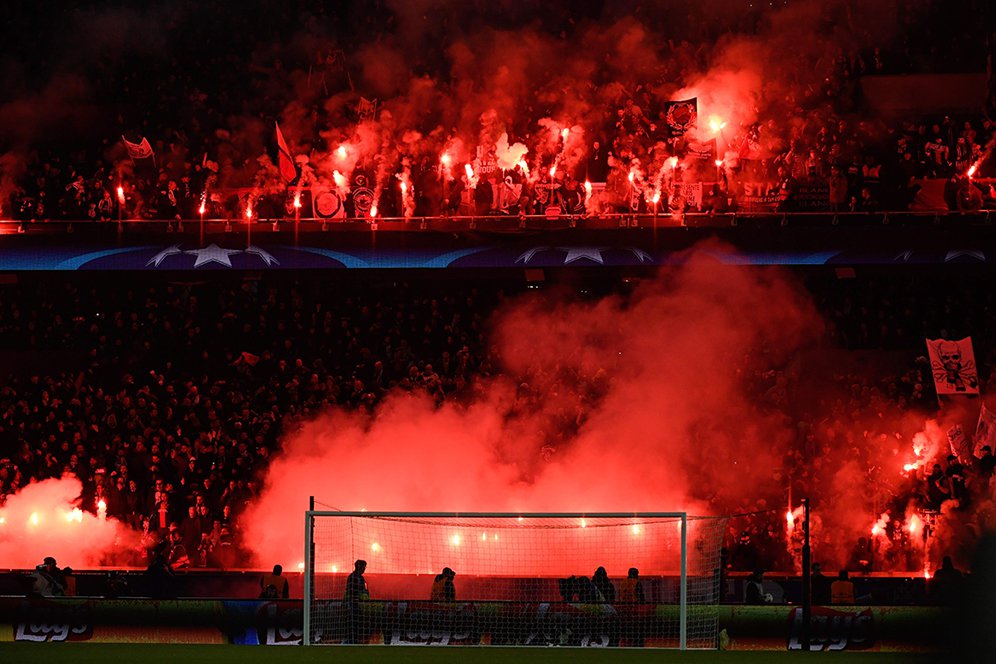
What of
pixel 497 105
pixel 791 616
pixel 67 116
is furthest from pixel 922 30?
pixel 67 116

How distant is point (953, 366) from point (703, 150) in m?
3.71

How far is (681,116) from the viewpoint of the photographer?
14523 mm

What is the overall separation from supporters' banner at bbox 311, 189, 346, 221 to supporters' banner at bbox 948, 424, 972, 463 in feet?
23.8

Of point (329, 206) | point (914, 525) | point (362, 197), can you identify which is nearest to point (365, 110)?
point (362, 197)

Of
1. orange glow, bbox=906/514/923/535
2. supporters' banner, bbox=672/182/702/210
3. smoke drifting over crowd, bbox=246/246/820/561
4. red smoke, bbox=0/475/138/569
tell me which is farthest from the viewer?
supporters' banner, bbox=672/182/702/210

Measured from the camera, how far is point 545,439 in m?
14.1

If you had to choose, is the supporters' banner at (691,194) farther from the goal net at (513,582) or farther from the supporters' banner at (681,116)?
the goal net at (513,582)

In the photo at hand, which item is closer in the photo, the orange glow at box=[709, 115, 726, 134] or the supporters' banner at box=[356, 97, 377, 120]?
the orange glow at box=[709, 115, 726, 134]

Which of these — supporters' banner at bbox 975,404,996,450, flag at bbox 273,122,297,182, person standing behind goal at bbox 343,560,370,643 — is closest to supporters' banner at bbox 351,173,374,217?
flag at bbox 273,122,297,182

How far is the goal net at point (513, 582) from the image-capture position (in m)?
8.87

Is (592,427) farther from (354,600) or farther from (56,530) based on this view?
(56,530)

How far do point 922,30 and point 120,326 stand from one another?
1138 cm

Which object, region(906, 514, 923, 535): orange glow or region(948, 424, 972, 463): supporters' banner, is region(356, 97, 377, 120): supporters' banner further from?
region(906, 514, 923, 535): orange glow

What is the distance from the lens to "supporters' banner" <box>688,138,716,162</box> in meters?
14.3
